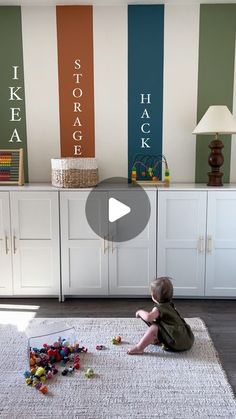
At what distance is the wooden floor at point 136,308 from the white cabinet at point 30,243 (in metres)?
0.13

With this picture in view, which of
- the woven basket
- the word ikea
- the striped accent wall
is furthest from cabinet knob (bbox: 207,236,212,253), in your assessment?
the word ikea

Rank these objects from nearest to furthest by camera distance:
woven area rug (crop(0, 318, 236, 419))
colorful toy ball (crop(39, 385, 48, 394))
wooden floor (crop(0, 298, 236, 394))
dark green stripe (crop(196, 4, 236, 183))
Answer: woven area rug (crop(0, 318, 236, 419)) < colorful toy ball (crop(39, 385, 48, 394)) < wooden floor (crop(0, 298, 236, 394)) < dark green stripe (crop(196, 4, 236, 183))

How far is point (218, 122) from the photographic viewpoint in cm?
303

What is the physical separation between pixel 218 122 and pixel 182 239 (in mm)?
932

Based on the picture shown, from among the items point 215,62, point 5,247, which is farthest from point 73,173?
point 215,62

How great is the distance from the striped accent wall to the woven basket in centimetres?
36

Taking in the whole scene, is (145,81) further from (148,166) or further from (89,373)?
(89,373)

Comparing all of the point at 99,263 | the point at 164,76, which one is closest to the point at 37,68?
the point at 164,76

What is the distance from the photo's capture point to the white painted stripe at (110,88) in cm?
330

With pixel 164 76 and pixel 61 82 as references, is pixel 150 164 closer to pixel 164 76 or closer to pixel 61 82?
pixel 164 76

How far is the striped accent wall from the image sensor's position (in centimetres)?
330

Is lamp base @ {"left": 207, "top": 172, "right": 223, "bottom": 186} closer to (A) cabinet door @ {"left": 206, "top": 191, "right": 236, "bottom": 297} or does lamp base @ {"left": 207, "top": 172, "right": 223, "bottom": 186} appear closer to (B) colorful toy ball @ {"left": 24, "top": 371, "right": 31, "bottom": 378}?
(A) cabinet door @ {"left": 206, "top": 191, "right": 236, "bottom": 297}

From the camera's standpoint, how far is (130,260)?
10.3 feet
